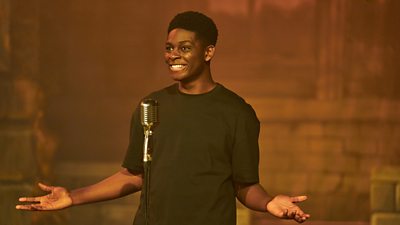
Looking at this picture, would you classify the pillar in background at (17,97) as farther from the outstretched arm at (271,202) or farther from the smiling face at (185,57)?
the outstretched arm at (271,202)

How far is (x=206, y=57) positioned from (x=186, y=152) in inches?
15.3

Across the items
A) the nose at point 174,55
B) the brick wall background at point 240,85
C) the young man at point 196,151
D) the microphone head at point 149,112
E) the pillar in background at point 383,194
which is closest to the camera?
the microphone head at point 149,112

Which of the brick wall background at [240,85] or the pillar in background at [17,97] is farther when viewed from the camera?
the pillar in background at [17,97]

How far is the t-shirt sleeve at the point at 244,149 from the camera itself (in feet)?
8.86

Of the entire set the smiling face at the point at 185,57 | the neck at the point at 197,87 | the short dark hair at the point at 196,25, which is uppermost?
the short dark hair at the point at 196,25

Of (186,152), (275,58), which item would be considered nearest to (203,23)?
(186,152)

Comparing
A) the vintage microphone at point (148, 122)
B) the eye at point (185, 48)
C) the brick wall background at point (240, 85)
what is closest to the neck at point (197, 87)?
the eye at point (185, 48)

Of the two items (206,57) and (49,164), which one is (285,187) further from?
(206,57)

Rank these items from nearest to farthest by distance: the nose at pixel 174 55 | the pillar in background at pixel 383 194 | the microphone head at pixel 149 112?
the microphone head at pixel 149 112 → the nose at pixel 174 55 → the pillar in background at pixel 383 194

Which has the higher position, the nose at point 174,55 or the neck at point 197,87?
the nose at point 174,55

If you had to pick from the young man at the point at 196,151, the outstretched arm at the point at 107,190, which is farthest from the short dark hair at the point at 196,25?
the outstretched arm at the point at 107,190

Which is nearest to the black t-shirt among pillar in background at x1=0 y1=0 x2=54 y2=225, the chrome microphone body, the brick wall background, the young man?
the young man

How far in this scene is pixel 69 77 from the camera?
5.67 m

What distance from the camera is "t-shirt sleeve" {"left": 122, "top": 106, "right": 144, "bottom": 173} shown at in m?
2.78
